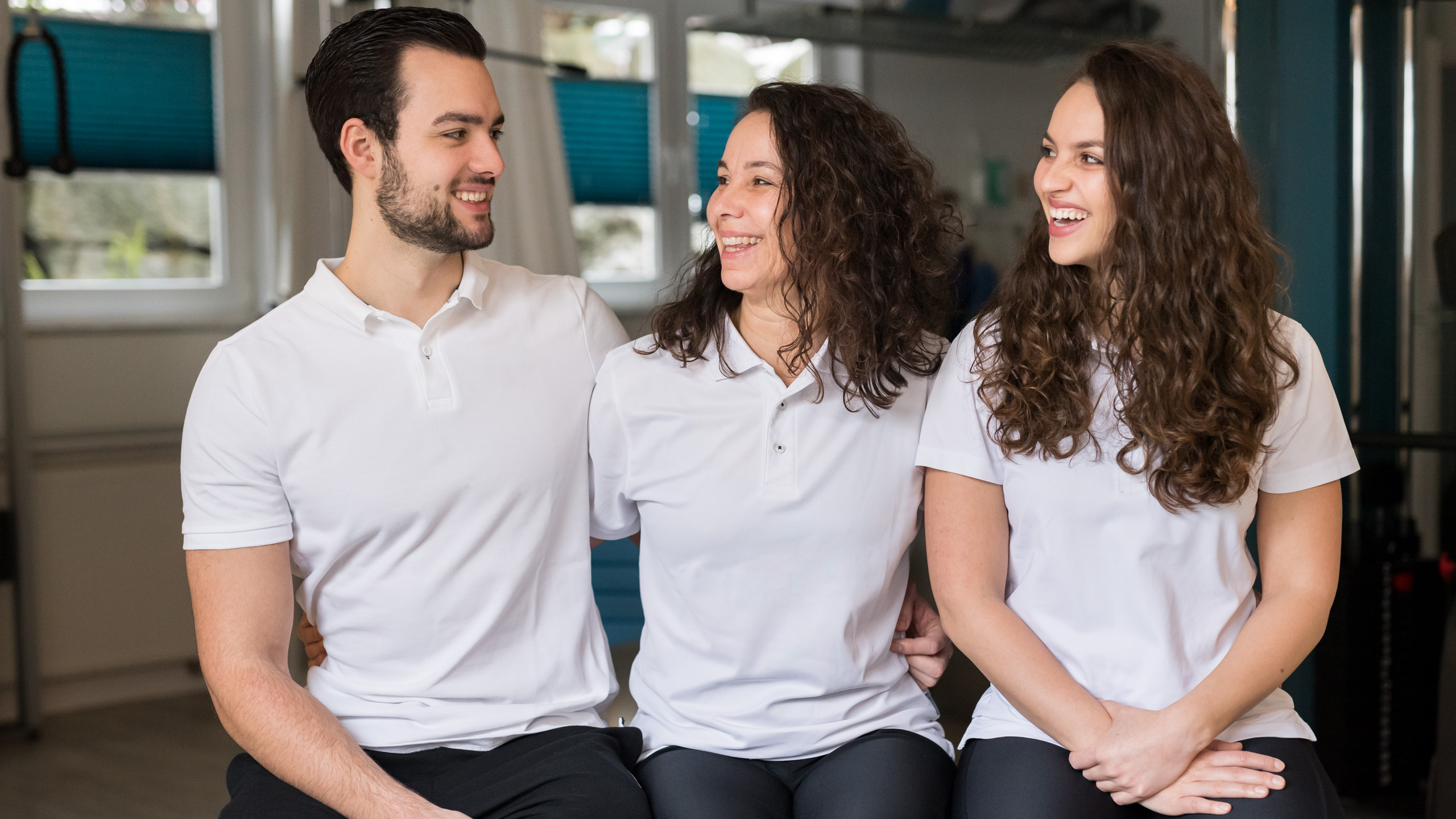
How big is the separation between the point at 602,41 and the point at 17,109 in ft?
6.43

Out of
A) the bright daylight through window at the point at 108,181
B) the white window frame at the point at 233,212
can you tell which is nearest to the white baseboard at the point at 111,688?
the white window frame at the point at 233,212

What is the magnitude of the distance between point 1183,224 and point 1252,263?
0.11m

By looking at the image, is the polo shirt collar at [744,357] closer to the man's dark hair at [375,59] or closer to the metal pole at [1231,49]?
the man's dark hair at [375,59]

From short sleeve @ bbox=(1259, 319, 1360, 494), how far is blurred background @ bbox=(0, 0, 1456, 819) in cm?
56

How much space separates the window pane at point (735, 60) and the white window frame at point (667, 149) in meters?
0.11

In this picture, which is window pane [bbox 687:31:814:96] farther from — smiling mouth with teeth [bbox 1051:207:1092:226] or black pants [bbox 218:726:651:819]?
black pants [bbox 218:726:651:819]

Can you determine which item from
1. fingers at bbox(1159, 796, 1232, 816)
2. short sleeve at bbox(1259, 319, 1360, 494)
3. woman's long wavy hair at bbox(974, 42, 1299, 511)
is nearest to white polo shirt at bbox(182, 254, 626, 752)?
woman's long wavy hair at bbox(974, 42, 1299, 511)

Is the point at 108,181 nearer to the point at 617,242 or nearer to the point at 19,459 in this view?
the point at 19,459

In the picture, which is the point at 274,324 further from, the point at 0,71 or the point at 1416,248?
the point at 0,71

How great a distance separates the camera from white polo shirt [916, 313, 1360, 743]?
1358mm

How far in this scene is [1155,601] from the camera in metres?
1.35

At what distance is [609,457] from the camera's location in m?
1.56

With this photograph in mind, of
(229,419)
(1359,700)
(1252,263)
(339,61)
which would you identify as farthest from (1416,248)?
(229,419)

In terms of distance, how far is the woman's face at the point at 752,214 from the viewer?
1.55 m
